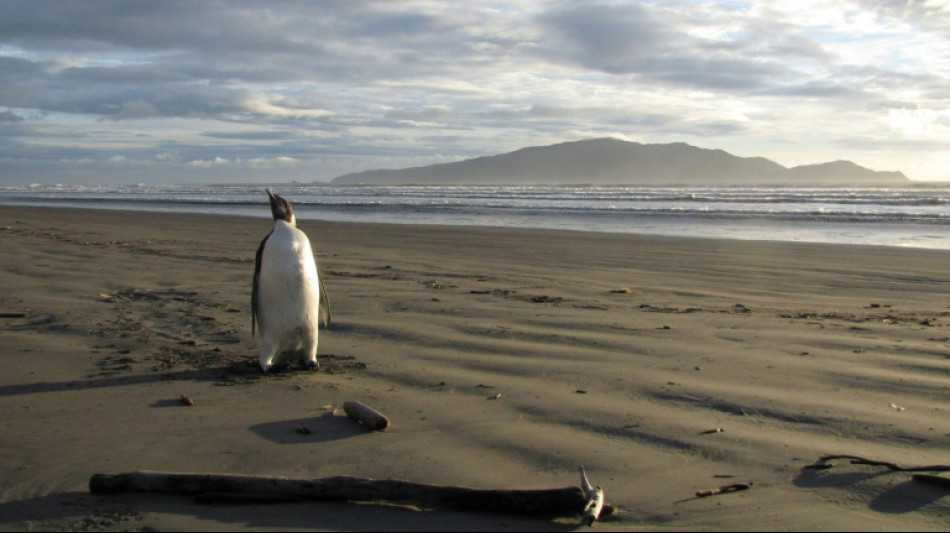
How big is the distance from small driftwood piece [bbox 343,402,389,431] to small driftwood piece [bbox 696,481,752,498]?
5.09 feet

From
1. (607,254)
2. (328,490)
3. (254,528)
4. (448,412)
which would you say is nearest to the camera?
(254,528)

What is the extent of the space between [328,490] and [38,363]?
10.7 feet

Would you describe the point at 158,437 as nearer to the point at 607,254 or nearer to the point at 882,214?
the point at 607,254

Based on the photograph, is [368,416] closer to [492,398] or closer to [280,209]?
[492,398]

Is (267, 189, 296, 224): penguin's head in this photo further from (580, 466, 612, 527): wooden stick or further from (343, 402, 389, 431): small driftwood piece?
(580, 466, 612, 527): wooden stick

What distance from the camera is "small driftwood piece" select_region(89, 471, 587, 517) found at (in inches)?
111

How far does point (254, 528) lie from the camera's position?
9.02ft

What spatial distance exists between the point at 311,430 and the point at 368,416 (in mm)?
290

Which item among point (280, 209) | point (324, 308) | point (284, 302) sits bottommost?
point (324, 308)

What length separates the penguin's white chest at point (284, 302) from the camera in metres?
5.19

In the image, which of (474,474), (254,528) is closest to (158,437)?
(254,528)

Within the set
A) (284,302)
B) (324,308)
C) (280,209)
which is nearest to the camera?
(284,302)

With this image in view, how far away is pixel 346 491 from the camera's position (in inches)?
115

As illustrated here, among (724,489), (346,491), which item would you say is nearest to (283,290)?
(346,491)
